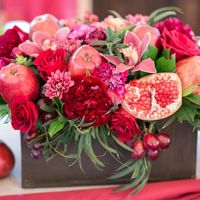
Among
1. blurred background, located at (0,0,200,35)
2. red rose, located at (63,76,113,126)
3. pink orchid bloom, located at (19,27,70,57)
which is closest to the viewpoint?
red rose, located at (63,76,113,126)

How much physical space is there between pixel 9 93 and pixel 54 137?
10 cm

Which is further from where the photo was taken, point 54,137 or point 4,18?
point 4,18

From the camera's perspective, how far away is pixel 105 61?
673mm

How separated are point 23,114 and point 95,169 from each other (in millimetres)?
179

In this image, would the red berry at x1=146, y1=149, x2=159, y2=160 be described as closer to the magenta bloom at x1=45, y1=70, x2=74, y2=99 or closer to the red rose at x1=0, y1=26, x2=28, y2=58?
the magenta bloom at x1=45, y1=70, x2=74, y2=99

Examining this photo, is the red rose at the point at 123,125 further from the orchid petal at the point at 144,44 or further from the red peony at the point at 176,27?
the red peony at the point at 176,27

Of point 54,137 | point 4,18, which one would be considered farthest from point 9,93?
point 4,18

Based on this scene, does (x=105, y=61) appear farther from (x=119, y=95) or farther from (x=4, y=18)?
(x=4, y=18)

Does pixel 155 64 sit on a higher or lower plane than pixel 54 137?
higher

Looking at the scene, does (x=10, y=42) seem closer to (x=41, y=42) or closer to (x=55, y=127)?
(x=41, y=42)

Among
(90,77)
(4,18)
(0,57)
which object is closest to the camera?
(90,77)

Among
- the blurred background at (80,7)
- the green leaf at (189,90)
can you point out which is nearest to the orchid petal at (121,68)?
the green leaf at (189,90)

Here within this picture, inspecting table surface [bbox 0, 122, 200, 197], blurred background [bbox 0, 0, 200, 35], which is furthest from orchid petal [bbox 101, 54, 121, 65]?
blurred background [bbox 0, 0, 200, 35]

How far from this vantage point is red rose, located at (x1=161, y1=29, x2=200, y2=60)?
71 cm
